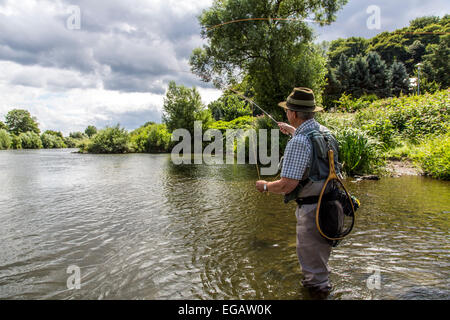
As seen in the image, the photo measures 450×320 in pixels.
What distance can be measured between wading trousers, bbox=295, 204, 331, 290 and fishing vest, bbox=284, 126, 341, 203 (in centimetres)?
18

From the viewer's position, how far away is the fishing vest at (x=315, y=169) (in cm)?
289

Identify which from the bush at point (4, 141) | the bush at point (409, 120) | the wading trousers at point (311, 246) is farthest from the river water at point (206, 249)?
the bush at point (4, 141)

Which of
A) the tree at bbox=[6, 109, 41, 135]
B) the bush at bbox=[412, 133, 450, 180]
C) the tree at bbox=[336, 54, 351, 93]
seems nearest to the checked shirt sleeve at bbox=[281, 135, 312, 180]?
the bush at bbox=[412, 133, 450, 180]

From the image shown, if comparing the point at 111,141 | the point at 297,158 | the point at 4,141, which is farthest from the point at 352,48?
the point at 4,141

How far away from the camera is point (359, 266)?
3992 millimetres

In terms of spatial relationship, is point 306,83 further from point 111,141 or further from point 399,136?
point 111,141

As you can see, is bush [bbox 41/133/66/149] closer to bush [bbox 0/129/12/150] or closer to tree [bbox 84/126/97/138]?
bush [bbox 0/129/12/150]

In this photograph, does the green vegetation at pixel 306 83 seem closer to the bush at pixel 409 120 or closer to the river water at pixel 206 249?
the bush at pixel 409 120

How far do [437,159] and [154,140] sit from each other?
1745 inches

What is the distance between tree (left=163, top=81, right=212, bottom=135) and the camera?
4425 cm

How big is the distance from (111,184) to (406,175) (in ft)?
46.5

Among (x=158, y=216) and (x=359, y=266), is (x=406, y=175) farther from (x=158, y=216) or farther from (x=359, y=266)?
Answer: (x=158, y=216)

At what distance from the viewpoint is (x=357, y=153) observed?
40.1ft

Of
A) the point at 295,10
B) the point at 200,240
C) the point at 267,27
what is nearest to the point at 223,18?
the point at 267,27
